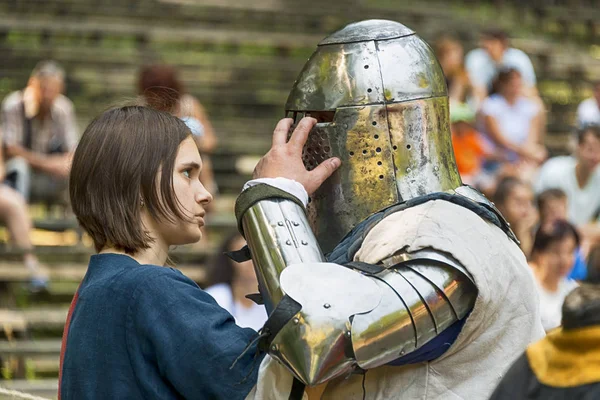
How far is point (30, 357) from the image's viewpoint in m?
7.42

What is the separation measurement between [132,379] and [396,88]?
40.7 inches

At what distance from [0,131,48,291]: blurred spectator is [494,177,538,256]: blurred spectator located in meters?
3.00

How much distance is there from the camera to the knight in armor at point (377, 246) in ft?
9.39

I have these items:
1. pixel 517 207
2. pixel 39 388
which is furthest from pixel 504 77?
pixel 39 388

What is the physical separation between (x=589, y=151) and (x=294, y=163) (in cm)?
528

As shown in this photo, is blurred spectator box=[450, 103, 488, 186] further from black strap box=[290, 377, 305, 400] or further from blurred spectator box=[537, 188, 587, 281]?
black strap box=[290, 377, 305, 400]

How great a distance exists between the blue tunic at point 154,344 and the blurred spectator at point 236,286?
2932 millimetres

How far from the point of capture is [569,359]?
222 cm

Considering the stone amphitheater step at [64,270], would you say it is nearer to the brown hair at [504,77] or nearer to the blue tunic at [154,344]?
the brown hair at [504,77]

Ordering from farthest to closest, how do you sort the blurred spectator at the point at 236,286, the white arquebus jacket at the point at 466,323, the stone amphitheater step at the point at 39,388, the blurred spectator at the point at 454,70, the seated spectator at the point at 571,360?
1. the blurred spectator at the point at 454,70
2. the blurred spectator at the point at 236,286
3. the stone amphitheater step at the point at 39,388
4. the white arquebus jacket at the point at 466,323
5. the seated spectator at the point at 571,360

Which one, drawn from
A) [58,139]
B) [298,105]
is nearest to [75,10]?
[58,139]

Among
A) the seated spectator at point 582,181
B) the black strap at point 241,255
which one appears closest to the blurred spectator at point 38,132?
the seated spectator at point 582,181

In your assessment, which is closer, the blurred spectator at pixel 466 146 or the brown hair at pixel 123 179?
the brown hair at pixel 123 179

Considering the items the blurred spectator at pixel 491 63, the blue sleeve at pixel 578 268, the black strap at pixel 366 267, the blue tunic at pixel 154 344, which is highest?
the black strap at pixel 366 267
